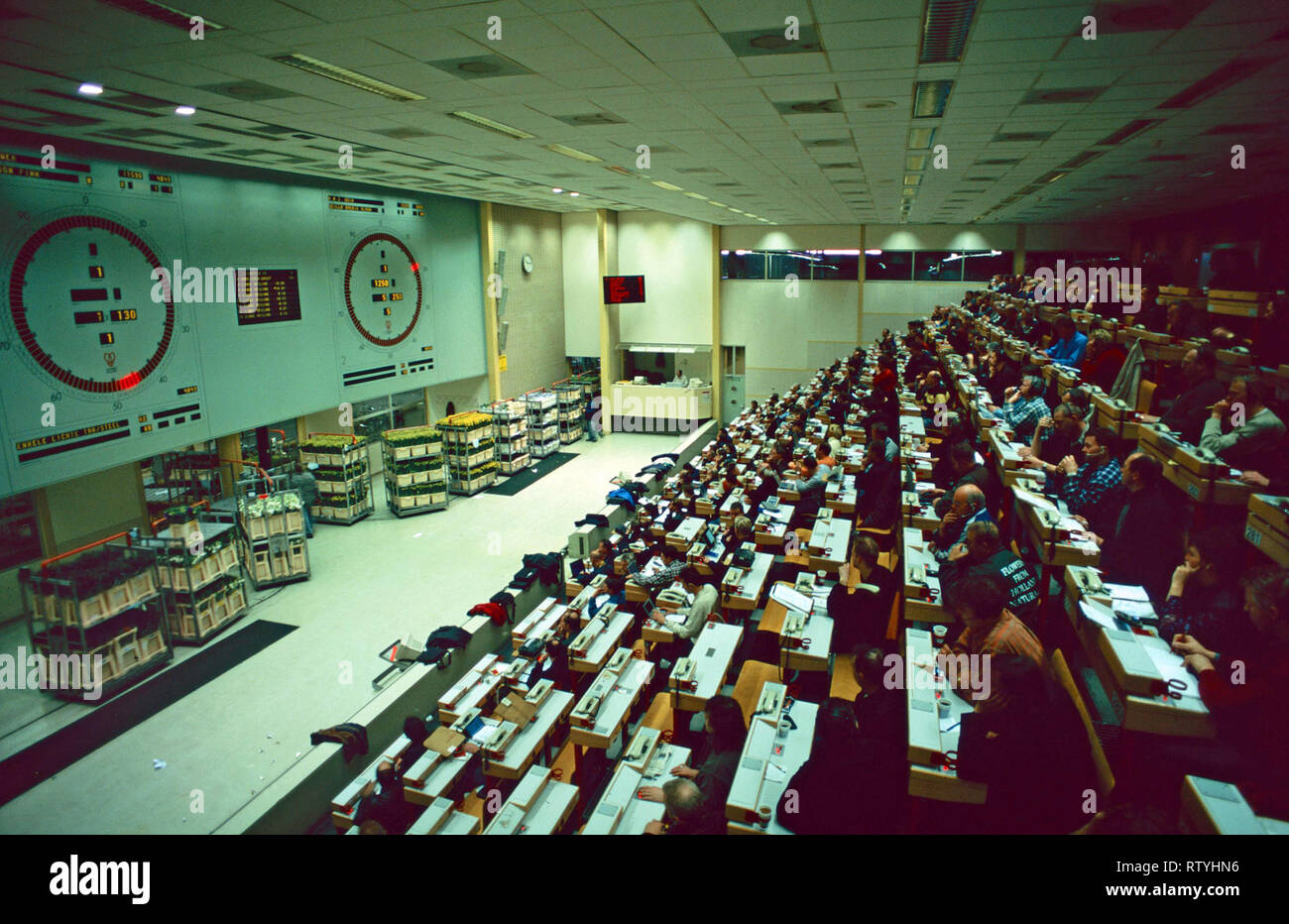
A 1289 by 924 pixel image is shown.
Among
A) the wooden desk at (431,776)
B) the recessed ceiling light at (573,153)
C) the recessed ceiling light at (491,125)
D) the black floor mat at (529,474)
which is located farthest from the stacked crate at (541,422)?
the wooden desk at (431,776)

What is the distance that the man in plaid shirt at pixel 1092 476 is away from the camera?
451 centimetres

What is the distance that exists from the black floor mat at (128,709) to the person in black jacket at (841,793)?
695 centimetres

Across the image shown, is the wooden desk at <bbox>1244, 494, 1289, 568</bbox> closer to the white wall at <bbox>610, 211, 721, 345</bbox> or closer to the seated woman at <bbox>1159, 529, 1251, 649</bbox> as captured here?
the seated woman at <bbox>1159, 529, 1251, 649</bbox>

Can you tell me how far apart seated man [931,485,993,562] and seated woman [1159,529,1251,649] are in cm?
137

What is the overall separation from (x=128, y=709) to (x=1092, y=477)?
9097 millimetres

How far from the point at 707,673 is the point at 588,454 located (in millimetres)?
12684

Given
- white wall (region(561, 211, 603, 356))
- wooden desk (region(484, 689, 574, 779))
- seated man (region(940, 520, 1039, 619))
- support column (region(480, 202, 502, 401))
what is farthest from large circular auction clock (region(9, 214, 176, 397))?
white wall (region(561, 211, 603, 356))

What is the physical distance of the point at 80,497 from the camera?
9586mm

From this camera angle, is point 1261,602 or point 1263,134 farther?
point 1263,134

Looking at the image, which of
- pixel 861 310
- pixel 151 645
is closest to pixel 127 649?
pixel 151 645

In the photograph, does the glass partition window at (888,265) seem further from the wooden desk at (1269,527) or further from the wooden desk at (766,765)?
the wooden desk at (1269,527)

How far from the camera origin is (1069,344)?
25.6 feet

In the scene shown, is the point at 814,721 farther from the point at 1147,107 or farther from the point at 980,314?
the point at 980,314

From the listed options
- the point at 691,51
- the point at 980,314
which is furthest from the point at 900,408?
the point at 691,51
